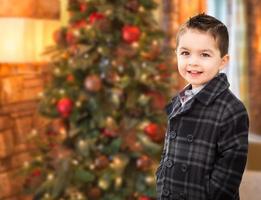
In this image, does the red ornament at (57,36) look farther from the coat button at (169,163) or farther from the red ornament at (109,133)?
the coat button at (169,163)

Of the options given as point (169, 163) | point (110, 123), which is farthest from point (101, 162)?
point (169, 163)

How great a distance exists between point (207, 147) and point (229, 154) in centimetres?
6

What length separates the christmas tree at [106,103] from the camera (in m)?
2.91

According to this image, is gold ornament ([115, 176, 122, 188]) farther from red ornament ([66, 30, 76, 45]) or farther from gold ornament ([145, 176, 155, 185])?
red ornament ([66, 30, 76, 45])

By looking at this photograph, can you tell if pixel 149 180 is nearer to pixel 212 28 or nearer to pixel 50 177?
pixel 50 177

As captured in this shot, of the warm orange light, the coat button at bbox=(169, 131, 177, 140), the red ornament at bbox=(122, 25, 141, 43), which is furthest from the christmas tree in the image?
the coat button at bbox=(169, 131, 177, 140)

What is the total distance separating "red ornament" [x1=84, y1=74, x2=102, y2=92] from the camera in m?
2.88

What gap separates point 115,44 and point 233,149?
190 cm

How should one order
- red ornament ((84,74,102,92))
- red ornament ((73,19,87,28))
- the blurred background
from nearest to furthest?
red ornament ((84,74,102,92))
red ornament ((73,19,87,28))
the blurred background

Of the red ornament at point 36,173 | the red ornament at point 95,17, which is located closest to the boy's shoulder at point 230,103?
the red ornament at point 95,17

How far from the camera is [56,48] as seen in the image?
301 cm

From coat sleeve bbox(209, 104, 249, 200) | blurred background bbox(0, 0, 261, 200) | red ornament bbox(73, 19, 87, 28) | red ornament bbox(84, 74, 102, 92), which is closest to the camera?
coat sleeve bbox(209, 104, 249, 200)

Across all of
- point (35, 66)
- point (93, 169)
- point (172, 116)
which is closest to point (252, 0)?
point (35, 66)

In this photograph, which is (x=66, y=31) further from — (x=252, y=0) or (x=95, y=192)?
(x=252, y=0)
